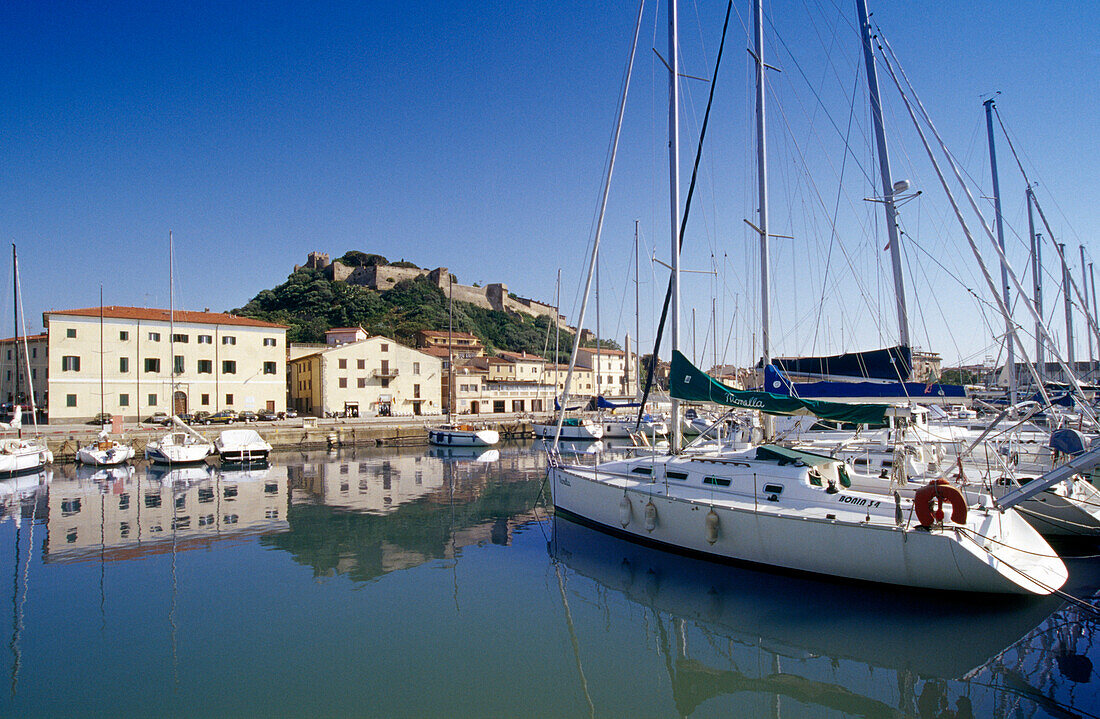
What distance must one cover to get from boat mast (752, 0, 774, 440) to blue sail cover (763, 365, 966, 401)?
52cm

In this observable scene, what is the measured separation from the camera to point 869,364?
1529cm

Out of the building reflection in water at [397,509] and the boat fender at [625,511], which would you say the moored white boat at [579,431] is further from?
the boat fender at [625,511]

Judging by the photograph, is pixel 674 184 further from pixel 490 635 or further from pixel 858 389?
pixel 490 635

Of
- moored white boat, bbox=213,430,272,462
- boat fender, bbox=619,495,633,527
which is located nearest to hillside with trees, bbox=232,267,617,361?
moored white boat, bbox=213,430,272,462

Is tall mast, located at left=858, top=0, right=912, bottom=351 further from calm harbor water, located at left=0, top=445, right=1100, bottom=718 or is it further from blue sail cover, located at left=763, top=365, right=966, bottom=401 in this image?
calm harbor water, located at left=0, top=445, right=1100, bottom=718

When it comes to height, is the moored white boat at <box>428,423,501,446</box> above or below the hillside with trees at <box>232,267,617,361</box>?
below

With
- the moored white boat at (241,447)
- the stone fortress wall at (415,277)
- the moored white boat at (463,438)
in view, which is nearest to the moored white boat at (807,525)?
the moored white boat at (241,447)

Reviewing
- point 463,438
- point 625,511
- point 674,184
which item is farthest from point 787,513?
point 463,438

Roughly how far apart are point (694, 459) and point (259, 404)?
4257 centimetres

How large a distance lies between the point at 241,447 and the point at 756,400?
29786 mm

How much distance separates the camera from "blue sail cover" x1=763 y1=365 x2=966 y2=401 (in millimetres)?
13922

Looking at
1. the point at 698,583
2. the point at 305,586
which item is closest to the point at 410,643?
the point at 305,586

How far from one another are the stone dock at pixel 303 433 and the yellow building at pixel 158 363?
249 cm

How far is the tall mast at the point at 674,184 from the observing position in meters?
15.6
